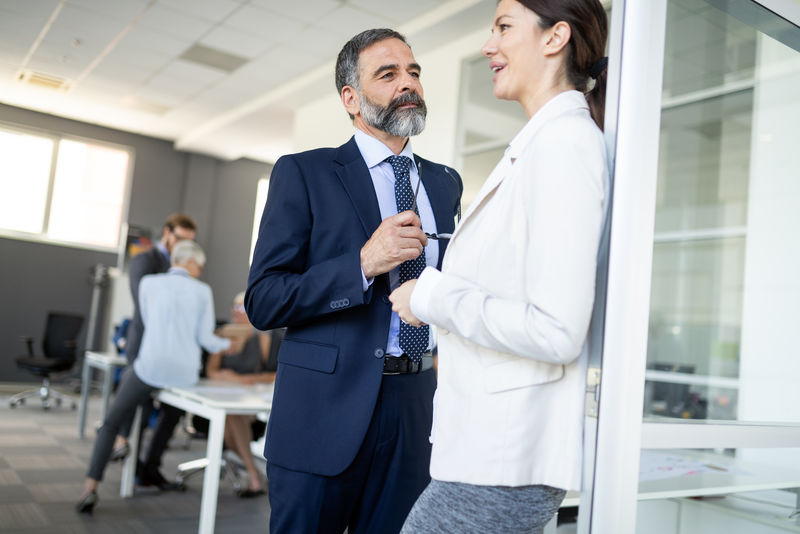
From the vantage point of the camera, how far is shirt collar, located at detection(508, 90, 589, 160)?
92cm

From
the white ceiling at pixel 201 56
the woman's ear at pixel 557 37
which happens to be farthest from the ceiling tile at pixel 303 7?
the woman's ear at pixel 557 37

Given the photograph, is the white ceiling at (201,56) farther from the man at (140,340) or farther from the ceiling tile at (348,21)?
the man at (140,340)

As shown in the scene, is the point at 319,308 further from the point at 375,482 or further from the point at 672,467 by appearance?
the point at 672,467

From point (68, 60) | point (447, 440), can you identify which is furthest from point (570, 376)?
point (68, 60)

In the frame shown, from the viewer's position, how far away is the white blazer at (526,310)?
2.72ft

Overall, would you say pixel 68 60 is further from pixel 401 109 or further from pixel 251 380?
pixel 401 109

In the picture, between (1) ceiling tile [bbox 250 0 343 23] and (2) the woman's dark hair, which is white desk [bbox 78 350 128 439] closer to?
(1) ceiling tile [bbox 250 0 343 23]

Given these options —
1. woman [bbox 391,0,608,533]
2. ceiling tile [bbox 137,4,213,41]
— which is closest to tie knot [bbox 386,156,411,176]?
woman [bbox 391,0,608,533]

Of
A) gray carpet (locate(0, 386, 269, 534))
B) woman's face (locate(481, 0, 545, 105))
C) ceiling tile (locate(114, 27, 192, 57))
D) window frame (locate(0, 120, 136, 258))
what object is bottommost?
gray carpet (locate(0, 386, 269, 534))

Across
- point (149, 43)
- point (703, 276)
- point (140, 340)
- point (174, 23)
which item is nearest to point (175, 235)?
point (140, 340)

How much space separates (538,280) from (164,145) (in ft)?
33.0

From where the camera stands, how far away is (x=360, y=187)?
143 cm

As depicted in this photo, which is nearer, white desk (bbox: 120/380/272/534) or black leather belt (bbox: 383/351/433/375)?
black leather belt (bbox: 383/351/433/375)

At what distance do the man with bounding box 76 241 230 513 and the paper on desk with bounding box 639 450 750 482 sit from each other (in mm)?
2843
